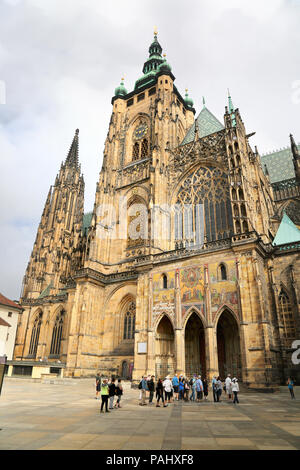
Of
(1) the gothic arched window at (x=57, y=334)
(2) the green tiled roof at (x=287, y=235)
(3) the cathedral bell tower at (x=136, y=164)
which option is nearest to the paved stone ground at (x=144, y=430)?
(2) the green tiled roof at (x=287, y=235)

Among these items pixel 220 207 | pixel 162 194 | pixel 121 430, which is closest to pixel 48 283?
pixel 162 194

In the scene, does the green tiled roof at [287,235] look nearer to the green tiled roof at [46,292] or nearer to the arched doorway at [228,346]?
the arched doorway at [228,346]

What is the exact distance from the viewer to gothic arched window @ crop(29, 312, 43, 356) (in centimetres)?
3959

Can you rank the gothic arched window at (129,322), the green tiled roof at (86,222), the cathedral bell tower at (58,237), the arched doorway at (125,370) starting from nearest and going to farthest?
the arched doorway at (125,370)
the gothic arched window at (129,322)
the cathedral bell tower at (58,237)
the green tiled roof at (86,222)

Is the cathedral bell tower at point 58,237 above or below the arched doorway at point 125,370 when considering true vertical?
above

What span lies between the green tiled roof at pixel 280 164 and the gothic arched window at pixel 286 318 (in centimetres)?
1955

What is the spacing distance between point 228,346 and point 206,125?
2305 centimetres

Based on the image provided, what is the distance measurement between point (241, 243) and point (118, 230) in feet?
50.7

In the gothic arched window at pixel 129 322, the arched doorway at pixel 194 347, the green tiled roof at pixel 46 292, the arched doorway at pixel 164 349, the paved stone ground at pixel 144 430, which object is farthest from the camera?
the green tiled roof at pixel 46 292

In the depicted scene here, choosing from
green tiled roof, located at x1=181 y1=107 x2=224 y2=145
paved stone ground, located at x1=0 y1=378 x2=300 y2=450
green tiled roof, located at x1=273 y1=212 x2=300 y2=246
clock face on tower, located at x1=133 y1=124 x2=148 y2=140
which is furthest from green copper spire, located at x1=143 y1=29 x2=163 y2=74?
paved stone ground, located at x1=0 y1=378 x2=300 y2=450

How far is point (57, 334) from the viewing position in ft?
118

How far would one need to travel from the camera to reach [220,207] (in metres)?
26.3

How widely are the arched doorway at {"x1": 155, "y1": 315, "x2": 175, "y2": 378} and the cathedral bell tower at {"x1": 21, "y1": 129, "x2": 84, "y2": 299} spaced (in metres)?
23.0

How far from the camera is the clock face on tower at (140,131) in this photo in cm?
3718
